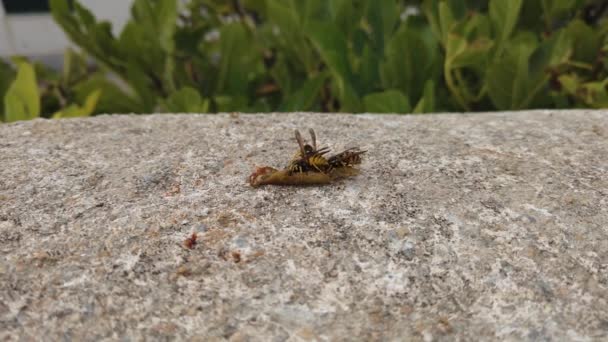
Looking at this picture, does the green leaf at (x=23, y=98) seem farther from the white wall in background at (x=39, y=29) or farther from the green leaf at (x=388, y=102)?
the white wall in background at (x=39, y=29)

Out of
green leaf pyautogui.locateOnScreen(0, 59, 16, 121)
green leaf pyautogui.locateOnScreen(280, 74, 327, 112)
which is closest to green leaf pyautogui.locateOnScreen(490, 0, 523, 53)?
green leaf pyautogui.locateOnScreen(280, 74, 327, 112)

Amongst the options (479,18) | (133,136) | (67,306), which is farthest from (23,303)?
(479,18)

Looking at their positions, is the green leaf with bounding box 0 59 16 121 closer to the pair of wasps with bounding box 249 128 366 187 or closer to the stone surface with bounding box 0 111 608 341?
the stone surface with bounding box 0 111 608 341

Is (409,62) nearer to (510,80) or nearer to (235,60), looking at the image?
(510,80)

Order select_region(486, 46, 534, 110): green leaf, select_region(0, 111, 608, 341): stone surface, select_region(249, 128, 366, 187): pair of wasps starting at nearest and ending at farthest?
select_region(0, 111, 608, 341): stone surface
select_region(249, 128, 366, 187): pair of wasps
select_region(486, 46, 534, 110): green leaf

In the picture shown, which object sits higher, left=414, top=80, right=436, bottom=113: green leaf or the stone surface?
left=414, top=80, right=436, bottom=113: green leaf

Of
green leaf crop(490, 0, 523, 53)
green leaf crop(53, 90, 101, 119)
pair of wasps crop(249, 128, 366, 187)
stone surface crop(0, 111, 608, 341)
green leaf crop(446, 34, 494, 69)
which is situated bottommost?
stone surface crop(0, 111, 608, 341)

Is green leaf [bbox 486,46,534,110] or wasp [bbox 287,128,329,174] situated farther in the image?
green leaf [bbox 486,46,534,110]

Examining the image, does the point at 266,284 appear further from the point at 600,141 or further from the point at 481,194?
the point at 600,141
